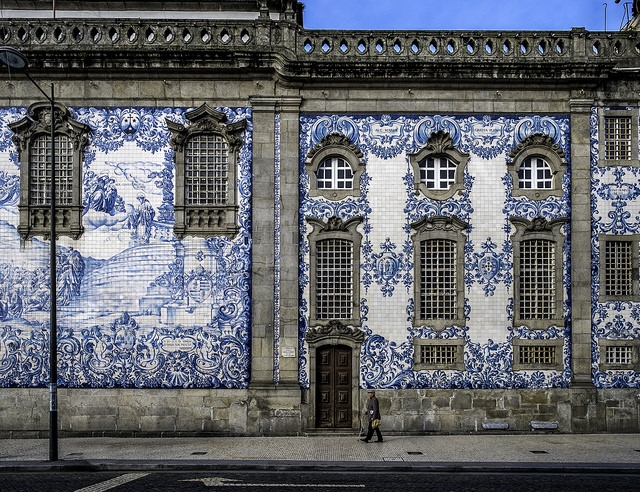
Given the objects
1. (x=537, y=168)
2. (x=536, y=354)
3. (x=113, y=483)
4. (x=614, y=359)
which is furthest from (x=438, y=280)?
(x=113, y=483)

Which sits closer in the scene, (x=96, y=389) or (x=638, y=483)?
(x=638, y=483)

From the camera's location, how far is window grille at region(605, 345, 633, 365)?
19.8 metres

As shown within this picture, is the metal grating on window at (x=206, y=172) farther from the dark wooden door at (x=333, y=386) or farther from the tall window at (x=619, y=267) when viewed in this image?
the tall window at (x=619, y=267)

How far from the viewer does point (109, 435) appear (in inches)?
751

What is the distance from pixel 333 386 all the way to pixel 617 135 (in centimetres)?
1034

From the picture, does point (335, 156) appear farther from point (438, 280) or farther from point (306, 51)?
point (438, 280)

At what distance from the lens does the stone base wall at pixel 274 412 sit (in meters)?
19.1

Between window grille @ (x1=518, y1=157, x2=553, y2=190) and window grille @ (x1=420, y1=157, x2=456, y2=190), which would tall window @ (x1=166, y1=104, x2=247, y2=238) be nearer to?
window grille @ (x1=420, y1=157, x2=456, y2=190)

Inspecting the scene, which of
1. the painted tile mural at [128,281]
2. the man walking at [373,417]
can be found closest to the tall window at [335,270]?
the painted tile mural at [128,281]

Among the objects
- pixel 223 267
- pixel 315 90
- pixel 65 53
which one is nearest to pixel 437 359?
pixel 223 267

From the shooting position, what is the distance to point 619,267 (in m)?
20.0

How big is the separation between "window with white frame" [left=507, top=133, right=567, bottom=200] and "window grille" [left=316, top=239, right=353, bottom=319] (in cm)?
491

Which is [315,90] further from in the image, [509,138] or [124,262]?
[124,262]

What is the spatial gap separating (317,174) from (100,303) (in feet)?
22.2
